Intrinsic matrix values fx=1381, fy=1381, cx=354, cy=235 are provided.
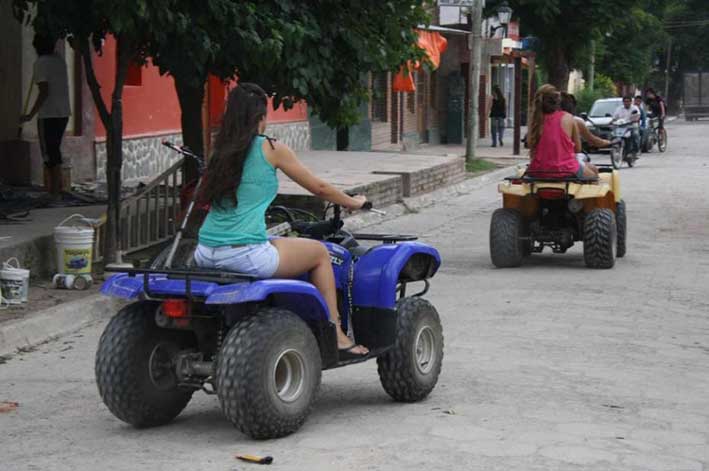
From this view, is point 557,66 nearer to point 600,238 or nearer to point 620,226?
point 620,226

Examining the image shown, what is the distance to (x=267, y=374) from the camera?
6.23 metres

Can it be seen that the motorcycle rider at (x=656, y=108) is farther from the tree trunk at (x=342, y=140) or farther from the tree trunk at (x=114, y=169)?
the tree trunk at (x=114, y=169)

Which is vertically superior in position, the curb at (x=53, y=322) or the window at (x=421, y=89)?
the window at (x=421, y=89)

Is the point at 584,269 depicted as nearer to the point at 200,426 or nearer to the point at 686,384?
the point at 686,384

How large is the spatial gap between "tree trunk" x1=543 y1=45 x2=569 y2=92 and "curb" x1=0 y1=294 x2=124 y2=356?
20.8 meters

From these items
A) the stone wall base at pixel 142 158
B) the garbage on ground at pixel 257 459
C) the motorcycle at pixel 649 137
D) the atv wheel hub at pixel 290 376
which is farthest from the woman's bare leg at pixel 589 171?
Result: the motorcycle at pixel 649 137

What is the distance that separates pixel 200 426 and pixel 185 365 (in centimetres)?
38

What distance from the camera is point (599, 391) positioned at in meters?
7.62

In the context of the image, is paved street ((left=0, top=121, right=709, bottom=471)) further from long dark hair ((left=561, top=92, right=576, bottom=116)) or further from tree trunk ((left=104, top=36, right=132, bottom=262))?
long dark hair ((left=561, top=92, right=576, bottom=116))

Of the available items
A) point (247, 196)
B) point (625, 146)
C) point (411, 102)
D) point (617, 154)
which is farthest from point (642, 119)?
point (247, 196)

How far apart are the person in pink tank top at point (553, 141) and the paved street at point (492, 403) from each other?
4.00ft

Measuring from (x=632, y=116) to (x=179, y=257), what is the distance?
82.5ft

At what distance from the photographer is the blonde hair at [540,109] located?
524 inches

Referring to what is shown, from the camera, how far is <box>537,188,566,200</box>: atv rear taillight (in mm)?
13133
